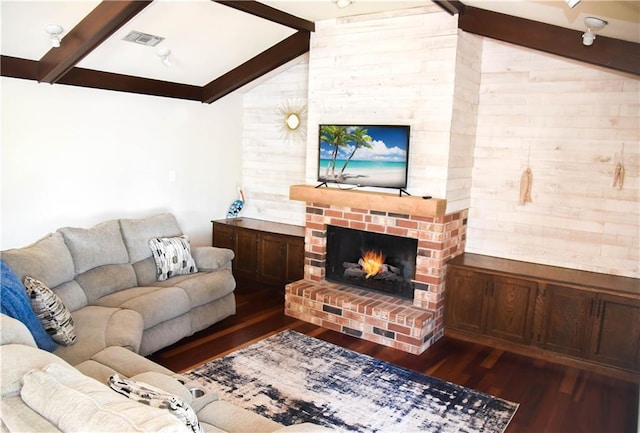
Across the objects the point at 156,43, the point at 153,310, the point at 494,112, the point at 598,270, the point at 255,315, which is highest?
the point at 156,43

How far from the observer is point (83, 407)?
157cm

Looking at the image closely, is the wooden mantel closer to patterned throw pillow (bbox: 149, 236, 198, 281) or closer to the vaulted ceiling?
patterned throw pillow (bbox: 149, 236, 198, 281)

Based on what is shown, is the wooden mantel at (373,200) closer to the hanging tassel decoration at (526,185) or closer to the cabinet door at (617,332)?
the hanging tassel decoration at (526,185)

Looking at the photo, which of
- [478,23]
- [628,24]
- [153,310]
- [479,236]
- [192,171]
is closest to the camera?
[628,24]

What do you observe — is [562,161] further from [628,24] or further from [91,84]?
[91,84]

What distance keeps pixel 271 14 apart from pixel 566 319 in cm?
359

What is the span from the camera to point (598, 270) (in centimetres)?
426

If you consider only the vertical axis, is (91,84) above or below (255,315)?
above

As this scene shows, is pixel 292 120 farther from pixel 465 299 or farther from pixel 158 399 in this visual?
pixel 158 399

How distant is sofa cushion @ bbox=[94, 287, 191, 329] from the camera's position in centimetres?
370


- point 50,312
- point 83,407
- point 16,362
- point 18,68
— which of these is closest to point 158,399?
point 83,407

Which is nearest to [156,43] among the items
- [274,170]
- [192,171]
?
[192,171]

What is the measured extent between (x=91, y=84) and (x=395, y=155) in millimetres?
2939

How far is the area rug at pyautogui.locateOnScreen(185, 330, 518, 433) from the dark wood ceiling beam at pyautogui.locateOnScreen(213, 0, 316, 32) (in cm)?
281
